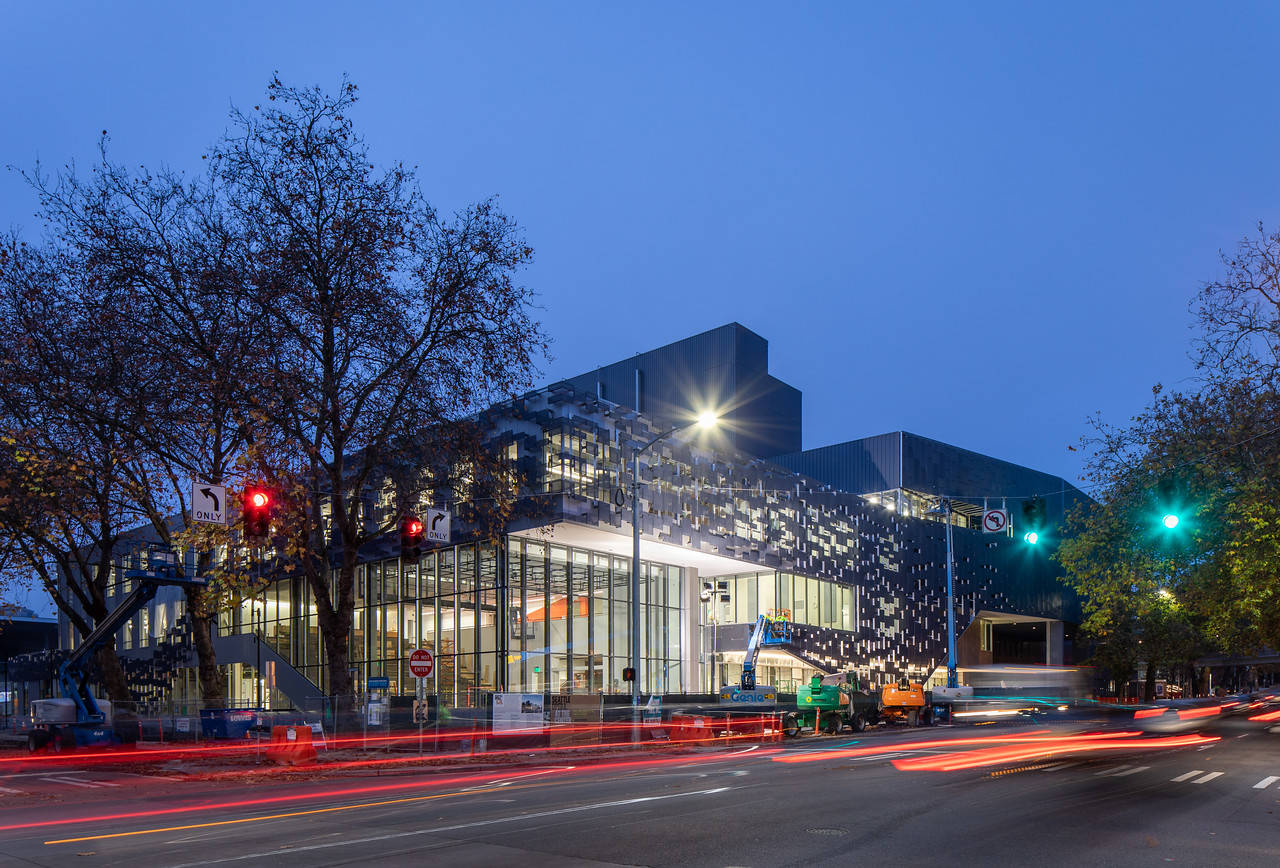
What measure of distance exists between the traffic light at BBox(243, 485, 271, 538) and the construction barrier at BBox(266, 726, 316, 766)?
6.94 meters

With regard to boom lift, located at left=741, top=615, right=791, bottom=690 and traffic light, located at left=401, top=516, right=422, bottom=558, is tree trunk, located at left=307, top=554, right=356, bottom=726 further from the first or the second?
boom lift, located at left=741, top=615, right=791, bottom=690

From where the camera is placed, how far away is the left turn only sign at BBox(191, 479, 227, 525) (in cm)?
2308

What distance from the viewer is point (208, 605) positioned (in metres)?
29.7

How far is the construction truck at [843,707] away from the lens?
41.3m

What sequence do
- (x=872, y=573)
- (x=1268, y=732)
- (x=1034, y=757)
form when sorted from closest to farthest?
(x=1034, y=757) → (x=1268, y=732) → (x=872, y=573)

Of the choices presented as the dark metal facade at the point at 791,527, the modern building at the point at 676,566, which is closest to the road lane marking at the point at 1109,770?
the dark metal facade at the point at 791,527

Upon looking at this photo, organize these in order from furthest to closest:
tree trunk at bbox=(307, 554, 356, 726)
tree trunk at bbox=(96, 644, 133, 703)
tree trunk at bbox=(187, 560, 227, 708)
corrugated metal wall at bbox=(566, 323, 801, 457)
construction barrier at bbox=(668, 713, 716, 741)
Answer: corrugated metal wall at bbox=(566, 323, 801, 457) < tree trunk at bbox=(96, 644, 133, 703) < construction barrier at bbox=(668, 713, 716, 741) < tree trunk at bbox=(187, 560, 227, 708) < tree trunk at bbox=(307, 554, 356, 726)

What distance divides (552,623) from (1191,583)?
25018mm

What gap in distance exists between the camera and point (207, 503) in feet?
76.7

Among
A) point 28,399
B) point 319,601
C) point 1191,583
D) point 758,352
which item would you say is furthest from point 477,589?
point 758,352

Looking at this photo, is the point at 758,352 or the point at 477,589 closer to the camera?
the point at 477,589

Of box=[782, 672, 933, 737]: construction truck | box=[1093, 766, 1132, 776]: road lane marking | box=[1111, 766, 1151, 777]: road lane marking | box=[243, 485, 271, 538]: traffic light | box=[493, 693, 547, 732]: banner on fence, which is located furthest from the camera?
box=[782, 672, 933, 737]: construction truck

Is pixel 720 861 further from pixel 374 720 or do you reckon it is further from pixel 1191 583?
pixel 1191 583

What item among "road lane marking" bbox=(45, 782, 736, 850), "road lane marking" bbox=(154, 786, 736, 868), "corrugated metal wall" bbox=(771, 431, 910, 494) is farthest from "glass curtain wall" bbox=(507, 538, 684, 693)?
"corrugated metal wall" bbox=(771, 431, 910, 494)
